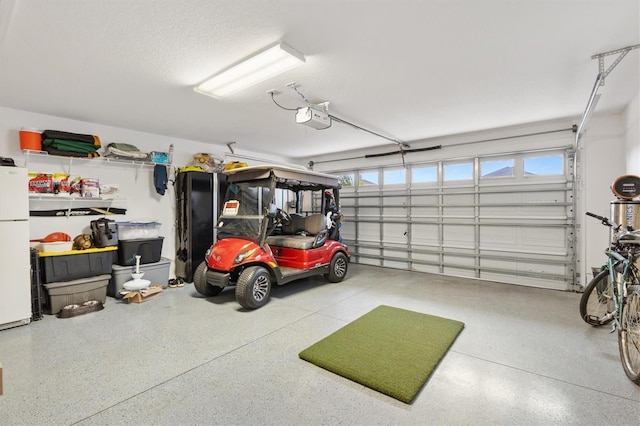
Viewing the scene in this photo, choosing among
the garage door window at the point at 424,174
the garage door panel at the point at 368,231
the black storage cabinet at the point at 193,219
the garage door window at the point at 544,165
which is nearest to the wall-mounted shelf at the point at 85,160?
the black storage cabinet at the point at 193,219

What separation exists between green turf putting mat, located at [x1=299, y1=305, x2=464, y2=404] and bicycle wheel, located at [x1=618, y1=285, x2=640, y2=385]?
4.17 feet

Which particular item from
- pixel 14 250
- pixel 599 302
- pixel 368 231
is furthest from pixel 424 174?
pixel 14 250

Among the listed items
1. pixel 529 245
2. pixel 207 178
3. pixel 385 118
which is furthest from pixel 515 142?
pixel 207 178

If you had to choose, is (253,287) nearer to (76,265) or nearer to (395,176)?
(76,265)

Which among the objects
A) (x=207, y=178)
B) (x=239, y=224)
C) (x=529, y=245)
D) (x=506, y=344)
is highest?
(x=207, y=178)

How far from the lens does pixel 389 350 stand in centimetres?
280

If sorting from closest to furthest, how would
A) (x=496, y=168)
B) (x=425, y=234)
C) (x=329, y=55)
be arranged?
(x=329, y=55), (x=496, y=168), (x=425, y=234)

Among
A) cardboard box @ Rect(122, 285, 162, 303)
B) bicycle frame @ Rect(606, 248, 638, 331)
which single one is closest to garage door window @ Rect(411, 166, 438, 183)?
bicycle frame @ Rect(606, 248, 638, 331)

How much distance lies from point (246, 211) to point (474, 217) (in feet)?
13.9

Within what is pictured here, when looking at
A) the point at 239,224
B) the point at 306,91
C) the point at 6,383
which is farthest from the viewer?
the point at 239,224

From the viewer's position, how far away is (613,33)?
238 cm

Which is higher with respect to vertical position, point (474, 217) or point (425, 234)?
point (474, 217)

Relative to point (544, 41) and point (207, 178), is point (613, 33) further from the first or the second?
point (207, 178)

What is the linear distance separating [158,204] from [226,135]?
1.80m
